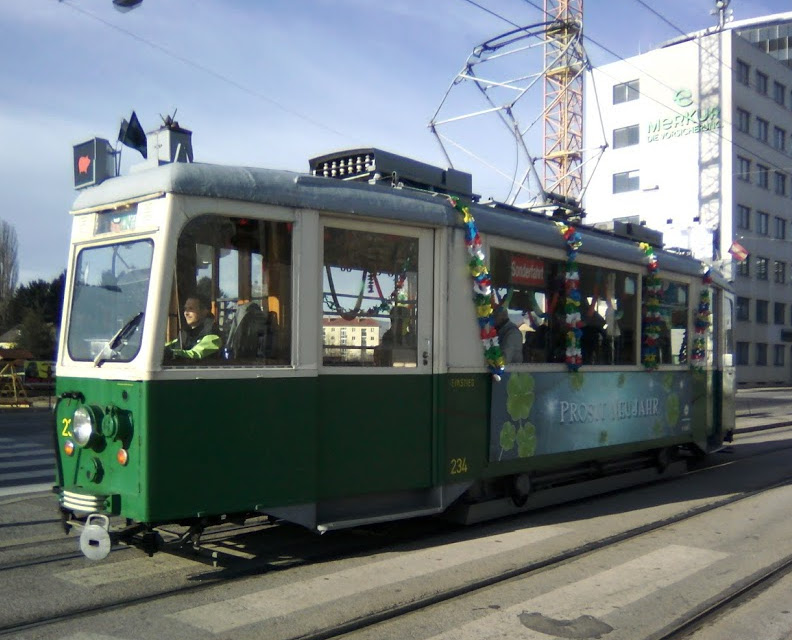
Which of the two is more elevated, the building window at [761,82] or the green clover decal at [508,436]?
the building window at [761,82]

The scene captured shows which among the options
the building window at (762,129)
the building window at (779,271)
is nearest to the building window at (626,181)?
the building window at (762,129)

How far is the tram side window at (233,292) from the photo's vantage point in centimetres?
566

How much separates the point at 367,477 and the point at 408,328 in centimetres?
124

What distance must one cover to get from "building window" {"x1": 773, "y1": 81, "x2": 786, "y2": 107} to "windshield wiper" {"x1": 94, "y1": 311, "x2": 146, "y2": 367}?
5068 centimetres

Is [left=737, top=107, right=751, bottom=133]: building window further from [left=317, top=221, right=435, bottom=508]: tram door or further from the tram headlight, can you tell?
the tram headlight

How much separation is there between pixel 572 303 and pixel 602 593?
10.7 ft

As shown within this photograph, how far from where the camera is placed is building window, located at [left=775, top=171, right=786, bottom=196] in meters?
48.8

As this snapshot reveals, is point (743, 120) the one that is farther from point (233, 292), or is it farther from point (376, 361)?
point (233, 292)

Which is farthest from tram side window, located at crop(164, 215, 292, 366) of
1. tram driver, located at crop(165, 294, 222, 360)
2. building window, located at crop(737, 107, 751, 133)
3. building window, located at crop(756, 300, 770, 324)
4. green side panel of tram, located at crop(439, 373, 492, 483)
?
building window, located at crop(756, 300, 770, 324)

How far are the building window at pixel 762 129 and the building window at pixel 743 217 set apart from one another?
13.9 feet

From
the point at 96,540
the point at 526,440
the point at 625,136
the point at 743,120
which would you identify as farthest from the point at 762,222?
→ the point at 96,540

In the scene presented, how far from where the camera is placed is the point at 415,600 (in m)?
5.38

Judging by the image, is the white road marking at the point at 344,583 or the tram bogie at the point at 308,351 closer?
the white road marking at the point at 344,583

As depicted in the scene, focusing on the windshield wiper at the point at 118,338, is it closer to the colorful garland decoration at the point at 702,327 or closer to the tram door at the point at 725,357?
the colorful garland decoration at the point at 702,327
